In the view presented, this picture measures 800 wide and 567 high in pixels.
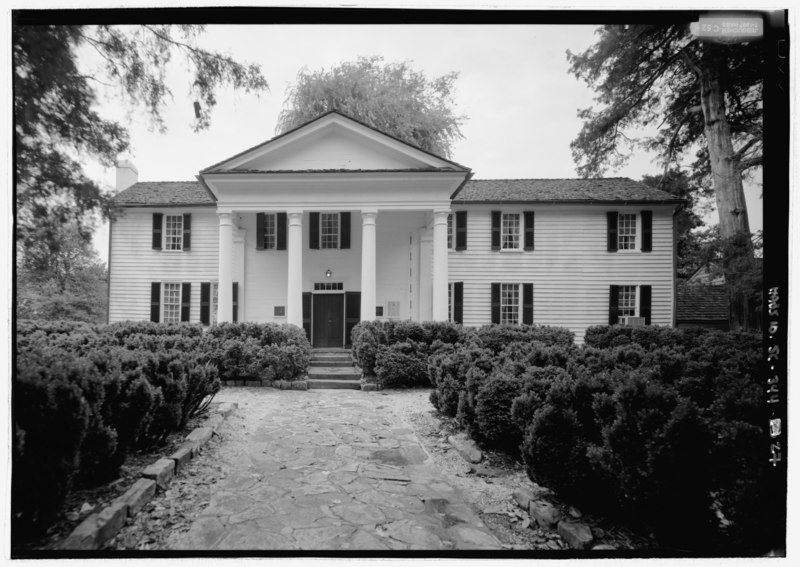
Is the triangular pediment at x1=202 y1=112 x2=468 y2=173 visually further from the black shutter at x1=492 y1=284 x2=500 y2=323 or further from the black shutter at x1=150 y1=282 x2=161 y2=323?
the black shutter at x1=150 y1=282 x2=161 y2=323

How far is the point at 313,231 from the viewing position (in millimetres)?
15461

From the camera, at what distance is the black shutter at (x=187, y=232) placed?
15500 mm

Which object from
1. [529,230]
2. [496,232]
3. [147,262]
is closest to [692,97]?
[496,232]

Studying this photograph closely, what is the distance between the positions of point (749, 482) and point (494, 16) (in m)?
2.78

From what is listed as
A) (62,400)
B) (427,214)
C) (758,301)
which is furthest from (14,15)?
(427,214)

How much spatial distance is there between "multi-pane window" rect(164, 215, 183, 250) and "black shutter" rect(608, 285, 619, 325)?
16.7 m

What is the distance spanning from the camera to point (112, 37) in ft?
8.10

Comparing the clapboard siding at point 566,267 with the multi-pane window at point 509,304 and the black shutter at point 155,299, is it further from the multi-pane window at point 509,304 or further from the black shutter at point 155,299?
the black shutter at point 155,299

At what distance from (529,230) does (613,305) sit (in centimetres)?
425

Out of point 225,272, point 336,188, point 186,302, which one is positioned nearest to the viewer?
point 225,272

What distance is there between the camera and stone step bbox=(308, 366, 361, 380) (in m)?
9.96

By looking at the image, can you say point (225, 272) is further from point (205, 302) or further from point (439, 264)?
point (439, 264)
